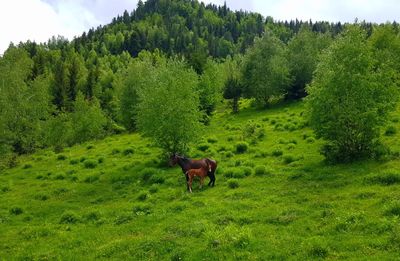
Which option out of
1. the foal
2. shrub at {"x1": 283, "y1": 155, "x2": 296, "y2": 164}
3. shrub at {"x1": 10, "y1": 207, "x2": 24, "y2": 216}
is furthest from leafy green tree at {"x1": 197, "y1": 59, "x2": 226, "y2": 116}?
shrub at {"x1": 10, "y1": 207, "x2": 24, "y2": 216}

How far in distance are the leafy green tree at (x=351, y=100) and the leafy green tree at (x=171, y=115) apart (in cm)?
1164

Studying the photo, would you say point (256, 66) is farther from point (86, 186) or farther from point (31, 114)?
point (86, 186)

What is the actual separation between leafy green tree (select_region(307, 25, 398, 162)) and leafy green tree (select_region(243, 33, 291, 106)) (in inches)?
1658

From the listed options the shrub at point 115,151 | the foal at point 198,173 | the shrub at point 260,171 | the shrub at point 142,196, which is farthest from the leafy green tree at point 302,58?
the shrub at point 142,196

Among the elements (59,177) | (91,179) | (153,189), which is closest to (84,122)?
(59,177)

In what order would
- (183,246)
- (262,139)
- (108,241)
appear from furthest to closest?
(262,139), (108,241), (183,246)

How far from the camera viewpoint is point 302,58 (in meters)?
79.6

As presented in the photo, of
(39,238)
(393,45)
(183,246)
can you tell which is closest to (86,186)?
(39,238)

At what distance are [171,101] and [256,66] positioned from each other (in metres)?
40.9

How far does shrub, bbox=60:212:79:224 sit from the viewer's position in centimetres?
2675

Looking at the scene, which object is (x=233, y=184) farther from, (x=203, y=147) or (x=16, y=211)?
(x=203, y=147)

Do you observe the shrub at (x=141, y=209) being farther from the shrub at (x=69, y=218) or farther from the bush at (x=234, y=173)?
the bush at (x=234, y=173)

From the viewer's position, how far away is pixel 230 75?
8638 centimetres

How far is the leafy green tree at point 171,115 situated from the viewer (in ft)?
128
